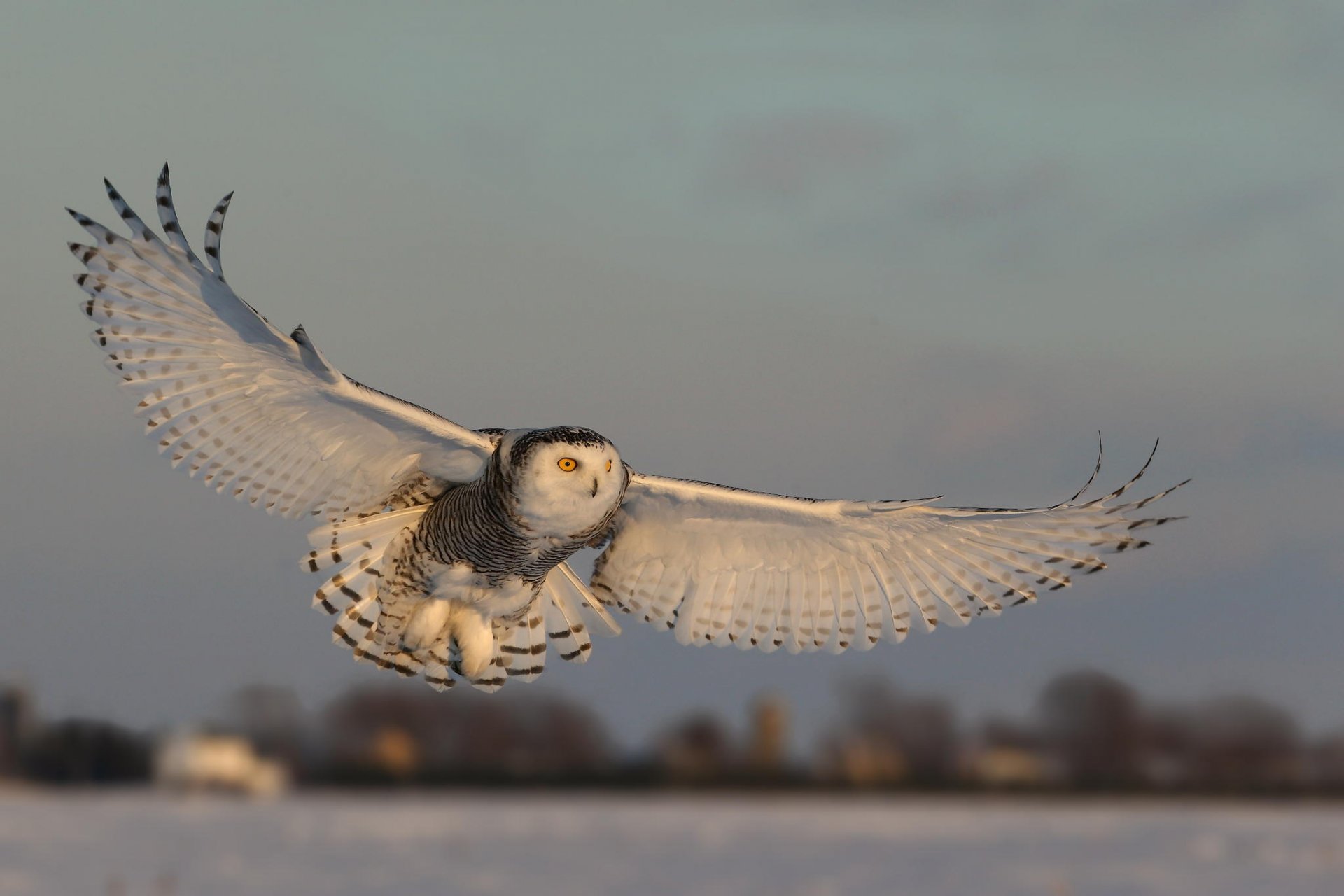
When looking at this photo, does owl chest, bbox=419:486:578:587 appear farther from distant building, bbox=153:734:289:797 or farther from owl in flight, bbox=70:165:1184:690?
distant building, bbox=153:734:289:797

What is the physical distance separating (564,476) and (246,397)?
72.9 inches

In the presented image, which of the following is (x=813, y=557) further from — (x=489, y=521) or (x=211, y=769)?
(x=211, y=769)

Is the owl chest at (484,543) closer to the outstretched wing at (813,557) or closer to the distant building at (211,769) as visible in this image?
the outstretched wing at (813,557)

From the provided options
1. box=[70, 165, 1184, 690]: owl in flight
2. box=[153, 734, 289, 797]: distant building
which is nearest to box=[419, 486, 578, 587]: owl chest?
box=[70, 165, 1184, 690]: owl in flight

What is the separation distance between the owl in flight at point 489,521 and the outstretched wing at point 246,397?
0.01 meters

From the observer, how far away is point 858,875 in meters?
35.9

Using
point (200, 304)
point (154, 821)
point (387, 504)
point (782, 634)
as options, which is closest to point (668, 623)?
point (782, 634)

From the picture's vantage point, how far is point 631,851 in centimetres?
4181

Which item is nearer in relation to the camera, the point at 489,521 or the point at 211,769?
the point at 489,521

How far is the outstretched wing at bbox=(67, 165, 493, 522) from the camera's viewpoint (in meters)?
7.52

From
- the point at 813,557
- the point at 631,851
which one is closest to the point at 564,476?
the point at 813,557

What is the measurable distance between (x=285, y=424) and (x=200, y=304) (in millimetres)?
791

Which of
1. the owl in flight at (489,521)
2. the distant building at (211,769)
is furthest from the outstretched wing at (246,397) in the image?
the distant building at (211,769)

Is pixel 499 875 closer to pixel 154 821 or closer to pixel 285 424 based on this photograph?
pixel 154 821
